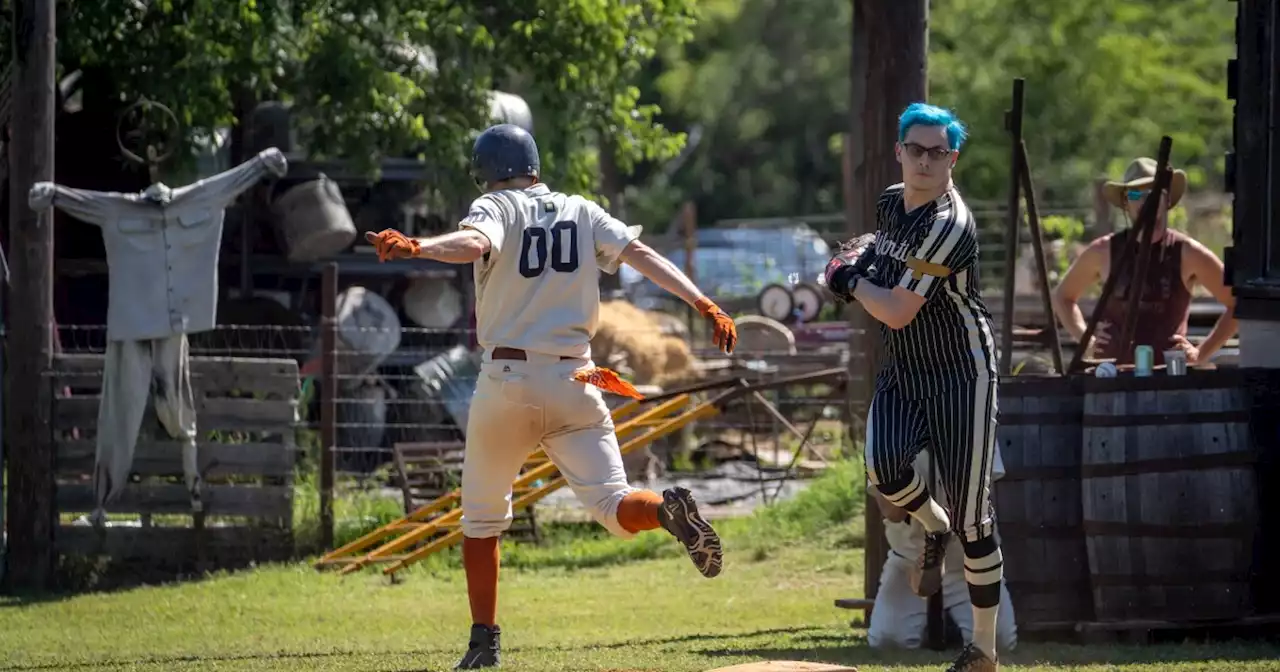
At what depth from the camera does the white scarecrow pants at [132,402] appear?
11.5 meters

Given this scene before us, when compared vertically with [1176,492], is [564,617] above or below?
below

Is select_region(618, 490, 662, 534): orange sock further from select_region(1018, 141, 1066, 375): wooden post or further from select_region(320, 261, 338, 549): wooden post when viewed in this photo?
select_region(320, 261, 338, 549): wooden post

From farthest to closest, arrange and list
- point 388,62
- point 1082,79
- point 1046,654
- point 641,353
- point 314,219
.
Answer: point 1082,79 → point 641,353 → point 314,219 → point 388,62 → point 1046,654

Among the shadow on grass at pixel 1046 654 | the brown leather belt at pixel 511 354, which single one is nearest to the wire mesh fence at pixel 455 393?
the shadow on grass at pixel 1046 654

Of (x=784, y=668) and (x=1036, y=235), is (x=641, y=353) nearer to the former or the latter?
(x=1036, y=235)

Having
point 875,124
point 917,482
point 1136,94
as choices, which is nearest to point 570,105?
point 875,124

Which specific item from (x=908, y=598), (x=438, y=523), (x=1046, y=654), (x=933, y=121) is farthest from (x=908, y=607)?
(x=438, y=523)

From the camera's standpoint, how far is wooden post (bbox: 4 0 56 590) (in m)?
11.3

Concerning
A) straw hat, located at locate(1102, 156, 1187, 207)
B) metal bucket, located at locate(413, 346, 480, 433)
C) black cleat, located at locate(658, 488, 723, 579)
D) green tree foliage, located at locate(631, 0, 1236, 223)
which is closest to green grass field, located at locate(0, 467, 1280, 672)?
black cleat, located at locate(658, 488, 723, 579)

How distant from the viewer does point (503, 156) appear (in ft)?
24.0

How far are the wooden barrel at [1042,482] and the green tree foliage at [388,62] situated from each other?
7.56 metres

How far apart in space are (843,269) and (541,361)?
1.27 m

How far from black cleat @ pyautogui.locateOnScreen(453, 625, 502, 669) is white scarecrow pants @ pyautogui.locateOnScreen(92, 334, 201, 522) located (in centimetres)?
474

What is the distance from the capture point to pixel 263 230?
58.2ft
